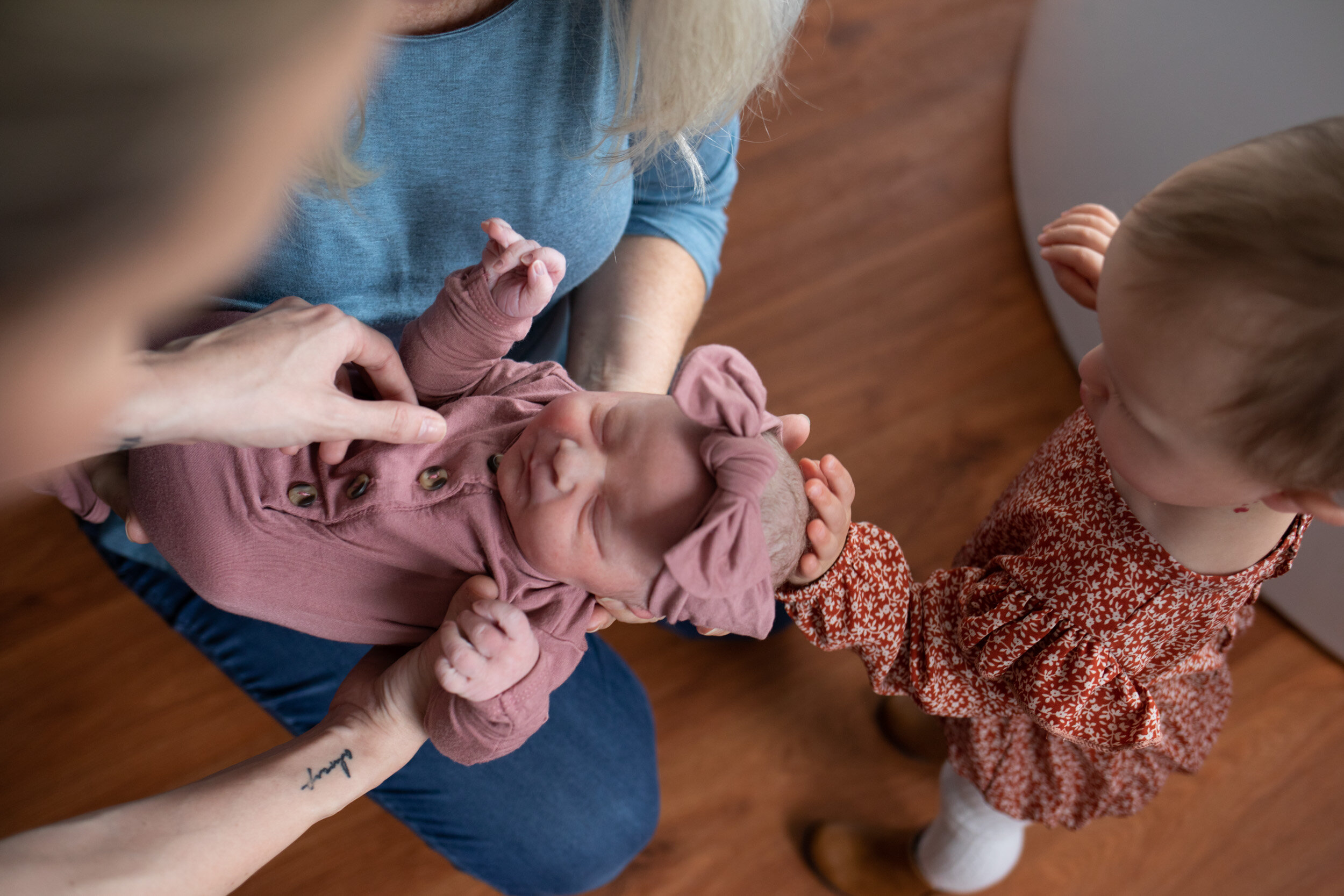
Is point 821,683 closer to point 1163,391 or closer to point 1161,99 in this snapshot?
point 1163,391

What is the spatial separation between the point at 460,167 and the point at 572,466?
36 centimetres

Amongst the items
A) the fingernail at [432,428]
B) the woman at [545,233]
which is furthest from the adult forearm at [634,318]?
the fingernail at [432,428]

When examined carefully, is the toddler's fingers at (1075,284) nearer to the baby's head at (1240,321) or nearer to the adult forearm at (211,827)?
the baby's head at (1240,321)

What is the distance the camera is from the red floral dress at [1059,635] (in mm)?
872

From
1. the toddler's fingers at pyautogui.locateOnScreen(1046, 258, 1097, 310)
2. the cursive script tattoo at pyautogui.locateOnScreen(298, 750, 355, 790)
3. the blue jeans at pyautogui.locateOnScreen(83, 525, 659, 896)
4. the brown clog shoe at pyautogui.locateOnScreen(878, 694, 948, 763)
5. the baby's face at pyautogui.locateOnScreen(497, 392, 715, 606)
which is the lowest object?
the brown clog shoe at pyautogui.locateOnScreen(878, 694, 948, 763)

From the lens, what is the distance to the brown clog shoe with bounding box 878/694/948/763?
4.80ft

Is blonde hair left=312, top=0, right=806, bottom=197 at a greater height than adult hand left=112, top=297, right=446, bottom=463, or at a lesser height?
greater

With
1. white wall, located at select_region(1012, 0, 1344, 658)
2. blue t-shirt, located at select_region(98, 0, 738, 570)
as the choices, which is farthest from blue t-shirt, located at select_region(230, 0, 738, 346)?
white wall, located at select_region(1012, 0, 1344, 658)

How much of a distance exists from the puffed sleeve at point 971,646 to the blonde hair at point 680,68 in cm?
46

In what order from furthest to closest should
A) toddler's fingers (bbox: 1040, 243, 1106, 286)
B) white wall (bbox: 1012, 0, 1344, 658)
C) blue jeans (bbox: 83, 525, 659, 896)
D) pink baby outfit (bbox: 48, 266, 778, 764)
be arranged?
white wall (bbox: 1012, 0, 1344, 658), blue jeans (bbox: 83, 525, 659, 896), toddler's fingers (bbox: 1040, 243, 1106, 286), pink baby outfit (bbox: 48, 266, 778, 764)

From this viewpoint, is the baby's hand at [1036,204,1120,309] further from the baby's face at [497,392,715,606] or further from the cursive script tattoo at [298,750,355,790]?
the cursive script tattoo at [298,750,355,790]

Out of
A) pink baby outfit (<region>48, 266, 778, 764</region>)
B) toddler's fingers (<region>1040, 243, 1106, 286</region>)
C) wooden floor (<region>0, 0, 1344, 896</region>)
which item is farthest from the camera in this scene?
wooden floor (<region>0, 0, 1344, 896</region>)

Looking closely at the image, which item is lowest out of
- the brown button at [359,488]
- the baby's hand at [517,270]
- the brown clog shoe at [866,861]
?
the brown clog shoe at [866,861]

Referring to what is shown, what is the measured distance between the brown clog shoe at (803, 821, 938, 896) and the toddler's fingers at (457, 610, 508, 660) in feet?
2.86
